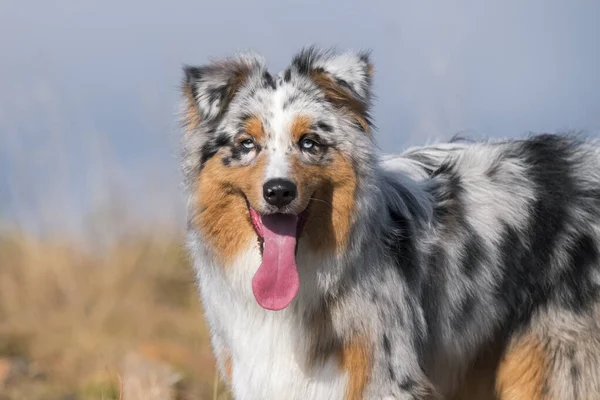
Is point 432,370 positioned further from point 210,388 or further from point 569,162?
point 210,388

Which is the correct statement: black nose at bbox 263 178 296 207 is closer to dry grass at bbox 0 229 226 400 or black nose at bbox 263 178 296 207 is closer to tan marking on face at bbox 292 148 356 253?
tan marking on face at bbox 292 148 356 253

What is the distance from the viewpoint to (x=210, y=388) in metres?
8.22

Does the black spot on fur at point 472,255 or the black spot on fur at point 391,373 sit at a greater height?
the black spot on fur at point 472,255

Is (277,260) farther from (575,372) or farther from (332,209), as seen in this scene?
(575,372)

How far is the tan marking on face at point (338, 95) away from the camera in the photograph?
529cm

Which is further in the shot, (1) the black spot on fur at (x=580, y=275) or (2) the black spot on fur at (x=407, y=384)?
(1) the black spot on fur at (x=580, y=275)

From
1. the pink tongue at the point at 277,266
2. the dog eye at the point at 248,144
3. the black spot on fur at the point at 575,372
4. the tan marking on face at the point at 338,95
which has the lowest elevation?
the black spot on fur at the point at 575,372

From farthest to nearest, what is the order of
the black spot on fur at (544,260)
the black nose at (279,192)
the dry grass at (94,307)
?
the dry grass at (94,307)
the black spot on fur at (544,260)
the black nose at (279,192)

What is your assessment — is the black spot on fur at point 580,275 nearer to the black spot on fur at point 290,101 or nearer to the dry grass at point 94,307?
the black spot on fur at point 290,101

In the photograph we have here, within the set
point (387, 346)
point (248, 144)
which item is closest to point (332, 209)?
point (248, 144)

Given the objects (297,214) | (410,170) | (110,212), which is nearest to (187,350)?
(110,212)

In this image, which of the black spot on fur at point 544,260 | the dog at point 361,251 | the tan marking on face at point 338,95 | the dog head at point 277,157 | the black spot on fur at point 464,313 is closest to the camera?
the dog head at point 277,157

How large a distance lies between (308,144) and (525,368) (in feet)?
6.41

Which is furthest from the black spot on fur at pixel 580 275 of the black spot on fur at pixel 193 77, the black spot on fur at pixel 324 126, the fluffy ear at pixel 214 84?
the black spot on fur at pixel 193 77
